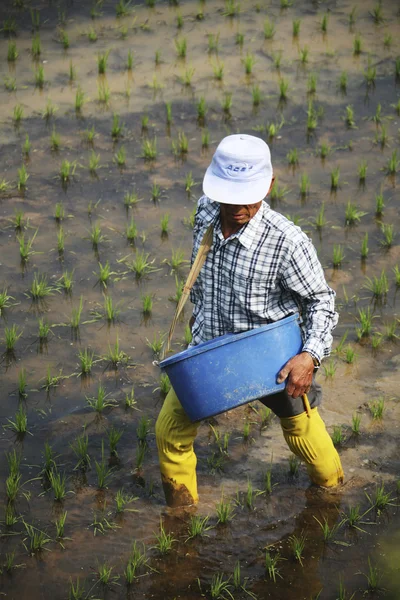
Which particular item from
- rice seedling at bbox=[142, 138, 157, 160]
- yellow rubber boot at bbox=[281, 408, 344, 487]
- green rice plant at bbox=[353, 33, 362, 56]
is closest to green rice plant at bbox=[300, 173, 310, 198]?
rice seedling at bbox=[142, 138, 157, 160]

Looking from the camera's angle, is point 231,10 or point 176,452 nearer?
point 176,452

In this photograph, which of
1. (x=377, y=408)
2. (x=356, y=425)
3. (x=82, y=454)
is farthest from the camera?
(x=377, y=408)

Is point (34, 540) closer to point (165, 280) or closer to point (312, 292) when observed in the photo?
point (312, 292)

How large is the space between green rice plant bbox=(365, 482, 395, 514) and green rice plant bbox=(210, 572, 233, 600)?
686 millimetres

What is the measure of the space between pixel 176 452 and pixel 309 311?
2.48 feet

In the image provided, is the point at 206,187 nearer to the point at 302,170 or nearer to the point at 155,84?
the point at 302,170

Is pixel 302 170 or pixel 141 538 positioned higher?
pixel 302 170

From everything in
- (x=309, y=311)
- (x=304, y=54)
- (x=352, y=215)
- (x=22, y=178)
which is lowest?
(x=352, y=215)

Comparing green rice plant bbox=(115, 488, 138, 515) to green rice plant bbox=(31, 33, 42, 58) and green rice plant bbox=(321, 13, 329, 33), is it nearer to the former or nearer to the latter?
green rice plant bbox=(31, 33, 42, 58)

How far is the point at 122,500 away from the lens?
3906 mm

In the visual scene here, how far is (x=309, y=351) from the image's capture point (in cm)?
332

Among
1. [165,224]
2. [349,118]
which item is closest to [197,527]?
[165,224]

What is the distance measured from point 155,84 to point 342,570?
178 inches

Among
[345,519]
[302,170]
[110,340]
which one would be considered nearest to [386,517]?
[345,519]
